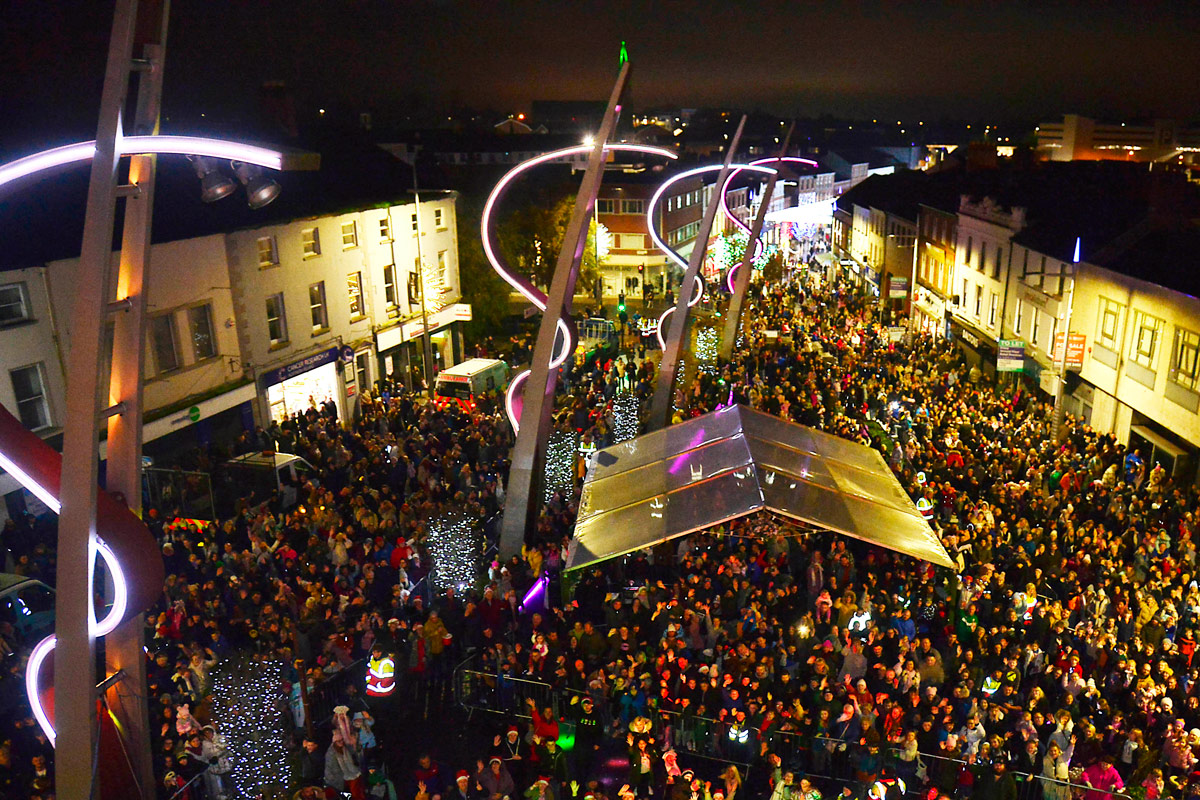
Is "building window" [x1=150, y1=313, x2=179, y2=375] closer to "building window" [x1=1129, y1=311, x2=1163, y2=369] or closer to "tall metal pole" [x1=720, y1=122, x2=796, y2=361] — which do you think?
"tall metal pole" [x1=720, y1=122, x2=796, y2=361]

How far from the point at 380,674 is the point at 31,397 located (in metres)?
12.3

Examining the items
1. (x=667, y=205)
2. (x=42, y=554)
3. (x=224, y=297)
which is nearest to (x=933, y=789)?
(x=42, y=554)

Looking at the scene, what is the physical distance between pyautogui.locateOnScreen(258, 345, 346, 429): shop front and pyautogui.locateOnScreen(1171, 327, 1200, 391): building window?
22.5m

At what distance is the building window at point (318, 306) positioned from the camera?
26938 millimetres

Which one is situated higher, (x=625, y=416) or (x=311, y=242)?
(x=311, y=242)

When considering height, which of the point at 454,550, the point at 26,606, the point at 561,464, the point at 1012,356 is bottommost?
the point at 561,464

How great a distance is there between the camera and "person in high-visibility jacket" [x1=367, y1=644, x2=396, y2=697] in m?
11.4

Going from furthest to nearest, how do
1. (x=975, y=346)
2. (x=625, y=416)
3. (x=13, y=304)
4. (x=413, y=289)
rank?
(x=975, y=346) < (x=413, y=289) < (x=625, y=416) < (x=13, y=304)

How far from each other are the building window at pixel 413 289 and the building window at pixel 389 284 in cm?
83

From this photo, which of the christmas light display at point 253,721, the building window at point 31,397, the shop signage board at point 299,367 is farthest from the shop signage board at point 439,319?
the christmas light display at point 253,721

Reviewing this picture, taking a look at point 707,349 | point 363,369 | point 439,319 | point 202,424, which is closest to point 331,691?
point 202,424

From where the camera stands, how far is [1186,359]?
19.7m

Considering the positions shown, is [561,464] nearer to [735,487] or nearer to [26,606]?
[735,487]

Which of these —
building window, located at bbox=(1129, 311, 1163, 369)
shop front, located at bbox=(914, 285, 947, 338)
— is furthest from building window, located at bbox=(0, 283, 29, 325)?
shop front, located at bbox=(914, 285, 947, 338)
